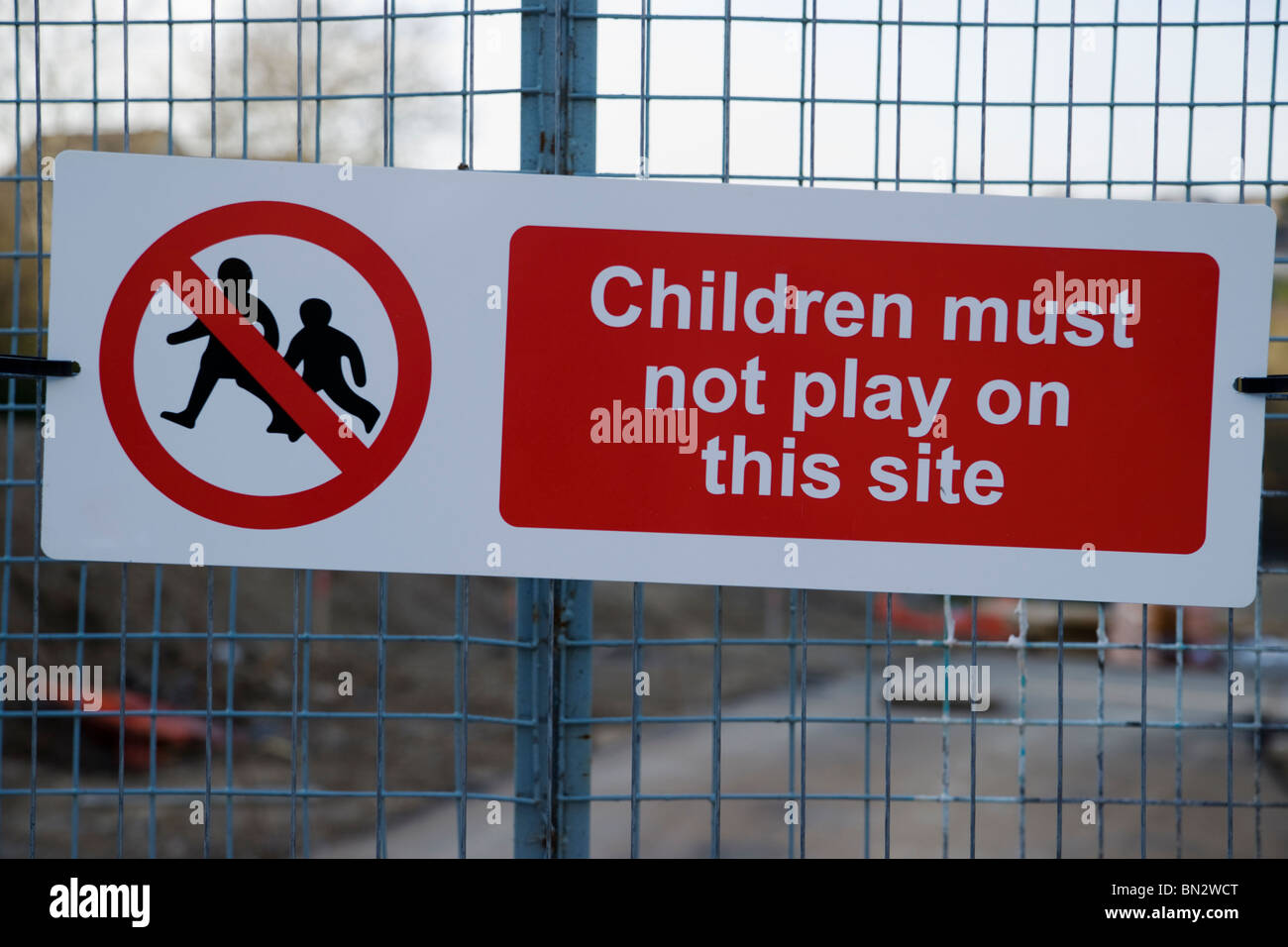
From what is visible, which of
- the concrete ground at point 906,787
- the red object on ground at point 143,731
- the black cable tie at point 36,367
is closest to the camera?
the black cable tie at point 36,367

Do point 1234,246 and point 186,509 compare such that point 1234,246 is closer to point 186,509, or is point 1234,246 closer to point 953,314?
point 953,314

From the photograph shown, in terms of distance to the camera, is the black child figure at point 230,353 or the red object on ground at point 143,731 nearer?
the black child figure at point 230,353

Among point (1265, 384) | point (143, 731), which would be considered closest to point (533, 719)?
point (1265, 384)

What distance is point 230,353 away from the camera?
226 cm

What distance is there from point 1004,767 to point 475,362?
10.2 metres

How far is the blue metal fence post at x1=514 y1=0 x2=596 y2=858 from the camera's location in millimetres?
2254

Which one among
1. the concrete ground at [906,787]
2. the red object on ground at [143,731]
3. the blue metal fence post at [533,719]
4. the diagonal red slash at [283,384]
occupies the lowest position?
the concrete ground at [906,787]

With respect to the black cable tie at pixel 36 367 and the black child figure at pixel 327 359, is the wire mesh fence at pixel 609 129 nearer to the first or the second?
the black cable tie at pixel 36 367

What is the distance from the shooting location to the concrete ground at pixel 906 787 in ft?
25.6

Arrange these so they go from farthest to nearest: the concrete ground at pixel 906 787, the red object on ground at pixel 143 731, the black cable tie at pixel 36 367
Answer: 1. the red object on ground at pixel 143 731
2. the concrete ground at pixel 906 787
3. the black cable tie at pixel 36 367

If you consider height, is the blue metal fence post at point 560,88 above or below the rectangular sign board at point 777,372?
above

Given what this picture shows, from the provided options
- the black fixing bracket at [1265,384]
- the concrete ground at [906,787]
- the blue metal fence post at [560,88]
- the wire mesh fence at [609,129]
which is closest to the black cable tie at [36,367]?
the wire mesh fence at [609,129]

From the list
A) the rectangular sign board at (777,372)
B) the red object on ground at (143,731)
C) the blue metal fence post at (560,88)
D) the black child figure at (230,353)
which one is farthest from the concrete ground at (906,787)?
the blue metal fence post at (560,88)

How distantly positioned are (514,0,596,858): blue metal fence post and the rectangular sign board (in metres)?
0.12
